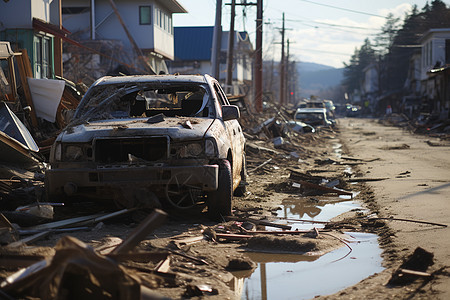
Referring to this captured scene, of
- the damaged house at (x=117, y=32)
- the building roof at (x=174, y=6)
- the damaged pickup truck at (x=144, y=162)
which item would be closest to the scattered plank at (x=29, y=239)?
the damaged pickup truck at (x=144, y=162)

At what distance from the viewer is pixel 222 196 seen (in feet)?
25.2

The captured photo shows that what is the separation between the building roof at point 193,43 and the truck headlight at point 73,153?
51.9 metres

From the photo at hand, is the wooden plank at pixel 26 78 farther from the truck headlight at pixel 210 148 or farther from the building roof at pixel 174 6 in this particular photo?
the building roof at pixel 174 6

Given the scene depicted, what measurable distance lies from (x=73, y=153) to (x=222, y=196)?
1.89m

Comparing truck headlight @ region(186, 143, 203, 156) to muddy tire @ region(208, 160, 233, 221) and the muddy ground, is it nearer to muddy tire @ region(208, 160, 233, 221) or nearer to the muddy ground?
muddy tire @ region(208, 160, 233, 221)

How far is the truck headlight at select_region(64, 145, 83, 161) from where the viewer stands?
7.57 metres

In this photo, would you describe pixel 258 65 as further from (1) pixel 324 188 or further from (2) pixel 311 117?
(1) pixel 324 188

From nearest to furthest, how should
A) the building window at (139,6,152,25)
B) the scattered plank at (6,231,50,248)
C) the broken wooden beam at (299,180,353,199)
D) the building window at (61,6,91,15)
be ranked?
the scattered plank at (6,231,50,248)
the broken wooden beam at (299,180,353,199)
the building window at (139,6,152,25)
the building window at (61,6,91,15)

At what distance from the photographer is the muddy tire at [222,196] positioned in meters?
7.64

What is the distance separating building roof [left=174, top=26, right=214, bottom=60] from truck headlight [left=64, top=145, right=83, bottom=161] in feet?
170

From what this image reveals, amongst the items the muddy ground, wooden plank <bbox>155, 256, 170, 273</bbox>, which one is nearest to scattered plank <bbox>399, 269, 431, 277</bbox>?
the muddy ground

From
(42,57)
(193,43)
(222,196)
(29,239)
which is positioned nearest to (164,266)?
(29,239)

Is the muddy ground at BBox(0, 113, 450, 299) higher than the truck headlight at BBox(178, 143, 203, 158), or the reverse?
the truck headlight at BBox(178, 143, 203, 158)

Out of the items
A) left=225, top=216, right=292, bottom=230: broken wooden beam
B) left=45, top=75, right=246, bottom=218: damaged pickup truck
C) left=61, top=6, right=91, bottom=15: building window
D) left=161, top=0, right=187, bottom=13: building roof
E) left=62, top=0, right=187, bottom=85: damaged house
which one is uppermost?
left=161, top=0, right=187, bottom=13: building roof
